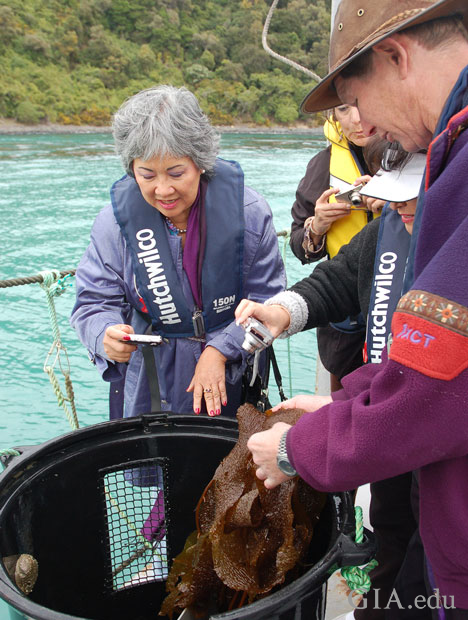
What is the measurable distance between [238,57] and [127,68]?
29.0ft

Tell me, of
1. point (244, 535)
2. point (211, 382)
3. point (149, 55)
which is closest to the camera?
point (244, 535)

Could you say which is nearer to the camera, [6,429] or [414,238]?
[414,238]

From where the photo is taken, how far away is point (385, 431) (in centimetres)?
67

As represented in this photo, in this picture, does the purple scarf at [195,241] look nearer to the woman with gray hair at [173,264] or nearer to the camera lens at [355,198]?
the woman with gray hair at [173,264]

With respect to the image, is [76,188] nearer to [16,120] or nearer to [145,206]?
[145,206]

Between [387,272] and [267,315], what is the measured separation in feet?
1.01

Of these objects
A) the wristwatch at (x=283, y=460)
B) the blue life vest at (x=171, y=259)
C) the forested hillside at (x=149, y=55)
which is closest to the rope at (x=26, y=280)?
the blue life vest at (x=171, y=259)

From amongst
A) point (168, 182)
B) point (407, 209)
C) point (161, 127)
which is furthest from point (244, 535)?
point (161, 127)

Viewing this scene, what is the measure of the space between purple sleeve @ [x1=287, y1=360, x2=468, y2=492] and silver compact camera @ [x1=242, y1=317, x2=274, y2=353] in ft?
1.45

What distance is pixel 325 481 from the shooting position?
747 millimetres

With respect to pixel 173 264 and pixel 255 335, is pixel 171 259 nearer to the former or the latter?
pixel 173 264

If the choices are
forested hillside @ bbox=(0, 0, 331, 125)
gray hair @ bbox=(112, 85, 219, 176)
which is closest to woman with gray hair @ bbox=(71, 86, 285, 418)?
gray hair @ bbox=(112, 85, 219, 176)

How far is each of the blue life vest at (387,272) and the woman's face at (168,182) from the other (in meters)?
0.57

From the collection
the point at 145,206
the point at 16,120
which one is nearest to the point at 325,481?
the point at 145,206
